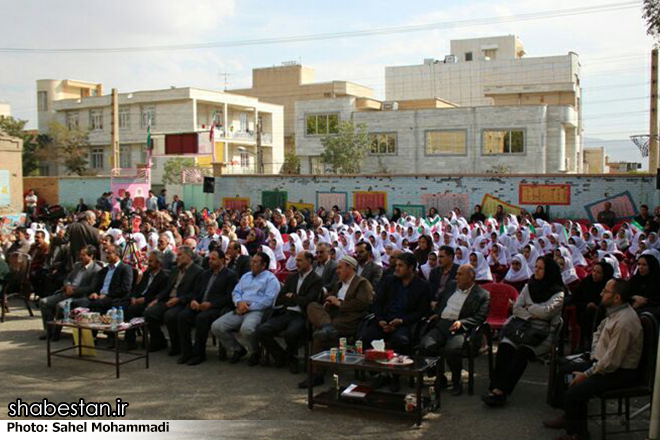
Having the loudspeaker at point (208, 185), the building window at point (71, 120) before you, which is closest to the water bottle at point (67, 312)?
the loudspeaker at point (208, 185)

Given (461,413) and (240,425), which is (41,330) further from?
(461,413)

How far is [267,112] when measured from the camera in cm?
5634

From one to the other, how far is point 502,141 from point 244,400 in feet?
100

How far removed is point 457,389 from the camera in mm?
7012

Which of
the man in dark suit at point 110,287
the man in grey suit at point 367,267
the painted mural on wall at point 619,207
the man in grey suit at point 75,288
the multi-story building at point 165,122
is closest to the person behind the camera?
the man in grey suit at point 367,267

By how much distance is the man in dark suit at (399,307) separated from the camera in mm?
7328

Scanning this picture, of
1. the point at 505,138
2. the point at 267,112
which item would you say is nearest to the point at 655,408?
the point at 505,138

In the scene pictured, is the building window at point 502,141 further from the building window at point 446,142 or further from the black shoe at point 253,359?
the black shoe at point 253,359

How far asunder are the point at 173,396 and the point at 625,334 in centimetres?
451

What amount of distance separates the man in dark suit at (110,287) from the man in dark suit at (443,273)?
173 inches

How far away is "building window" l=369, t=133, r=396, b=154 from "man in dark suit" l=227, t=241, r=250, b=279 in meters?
27.5

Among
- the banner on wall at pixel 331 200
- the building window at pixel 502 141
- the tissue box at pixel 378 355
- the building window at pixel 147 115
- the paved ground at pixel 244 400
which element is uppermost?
the building window at pixel 147 115

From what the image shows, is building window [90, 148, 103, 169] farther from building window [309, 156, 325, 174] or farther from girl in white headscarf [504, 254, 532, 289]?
girl in white headscarf [504, 254, 532, 289]

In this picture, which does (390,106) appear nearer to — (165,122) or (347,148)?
(347,148)
